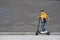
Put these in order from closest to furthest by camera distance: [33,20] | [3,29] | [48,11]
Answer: [3,29]
[33,20]
[48,11]

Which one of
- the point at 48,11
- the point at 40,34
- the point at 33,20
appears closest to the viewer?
the point at 40,34

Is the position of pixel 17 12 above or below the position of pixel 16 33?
above

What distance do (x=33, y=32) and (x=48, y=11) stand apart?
4.66 metres

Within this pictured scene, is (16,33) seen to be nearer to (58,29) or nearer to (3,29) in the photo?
(3,29)

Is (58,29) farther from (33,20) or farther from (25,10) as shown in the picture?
(25,10)

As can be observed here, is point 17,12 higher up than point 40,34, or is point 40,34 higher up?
point 17,12

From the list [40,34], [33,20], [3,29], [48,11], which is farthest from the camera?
[48,11]

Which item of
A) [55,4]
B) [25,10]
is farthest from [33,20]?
[55,4]

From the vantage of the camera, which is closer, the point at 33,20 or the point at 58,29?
the point at 58,29

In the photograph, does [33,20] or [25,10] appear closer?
[33,20]

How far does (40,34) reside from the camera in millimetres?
Result: 16812

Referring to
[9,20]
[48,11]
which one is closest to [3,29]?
[9,20]

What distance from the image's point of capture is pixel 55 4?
22.9m

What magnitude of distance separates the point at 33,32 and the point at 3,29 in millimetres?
2612
